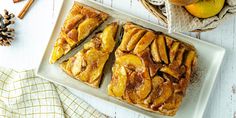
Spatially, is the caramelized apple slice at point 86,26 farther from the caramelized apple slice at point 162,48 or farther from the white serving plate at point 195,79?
the caramelized apple slice at point 162,48

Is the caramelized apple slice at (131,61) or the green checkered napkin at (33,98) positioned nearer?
the caramelized apple slice at (131,61)

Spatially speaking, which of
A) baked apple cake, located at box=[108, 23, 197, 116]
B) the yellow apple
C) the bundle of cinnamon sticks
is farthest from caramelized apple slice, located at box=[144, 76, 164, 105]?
the bundle of cinnamon sticks

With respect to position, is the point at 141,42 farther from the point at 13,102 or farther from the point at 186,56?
the point at 13,102

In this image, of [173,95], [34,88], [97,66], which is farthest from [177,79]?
[34,88]

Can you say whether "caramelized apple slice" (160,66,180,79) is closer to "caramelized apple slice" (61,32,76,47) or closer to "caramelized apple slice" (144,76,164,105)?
"caramelized apple slice" (144,76,164,105)

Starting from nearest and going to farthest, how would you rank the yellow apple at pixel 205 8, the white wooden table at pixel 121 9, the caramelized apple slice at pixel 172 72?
the yellow apple at pixel 205 8 → the caramelized apple slice at pixel 172 72 → the white wooden table at pixel 121 9

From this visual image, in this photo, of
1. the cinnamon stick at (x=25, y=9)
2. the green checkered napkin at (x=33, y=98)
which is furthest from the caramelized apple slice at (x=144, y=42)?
the cinnamon stick at (x=25, y=9)

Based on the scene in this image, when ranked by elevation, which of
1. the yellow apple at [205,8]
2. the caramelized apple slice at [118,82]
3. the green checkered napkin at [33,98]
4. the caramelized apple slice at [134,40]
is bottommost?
the green checkered napkin at [33,98]

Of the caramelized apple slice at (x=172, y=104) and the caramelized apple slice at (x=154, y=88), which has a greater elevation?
the caramelized apple slice at (x=154, y=88)
